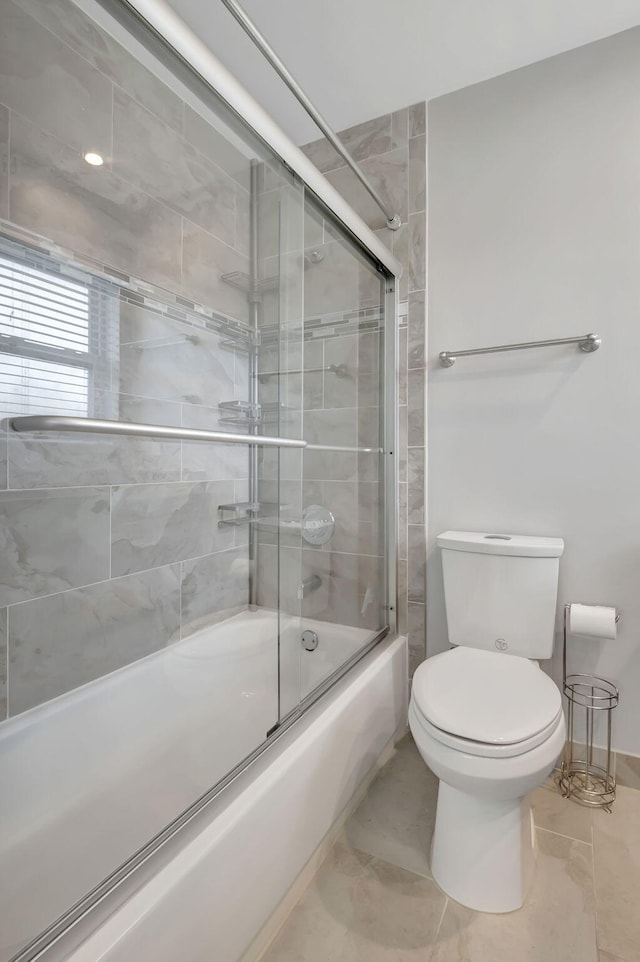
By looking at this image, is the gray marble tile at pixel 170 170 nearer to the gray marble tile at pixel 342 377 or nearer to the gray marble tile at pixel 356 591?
the gray marble tile at pixel 342 377

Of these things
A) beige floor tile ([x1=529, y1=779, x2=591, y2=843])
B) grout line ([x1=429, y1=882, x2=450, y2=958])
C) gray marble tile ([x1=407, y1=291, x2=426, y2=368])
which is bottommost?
grout line ([x1=429, y1=882, x2=450, y2=958])

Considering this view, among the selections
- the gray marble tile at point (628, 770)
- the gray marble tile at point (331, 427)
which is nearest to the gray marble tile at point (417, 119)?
the gray marble tile at point (331, 427)

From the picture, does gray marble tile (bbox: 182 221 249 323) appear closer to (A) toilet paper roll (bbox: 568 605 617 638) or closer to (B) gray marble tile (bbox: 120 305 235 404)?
(B) gray marble tile (bbox: 120 305 235 404)

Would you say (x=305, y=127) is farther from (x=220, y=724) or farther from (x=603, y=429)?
(x=220, y=724)

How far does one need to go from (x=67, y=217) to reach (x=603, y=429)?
1.71 metres

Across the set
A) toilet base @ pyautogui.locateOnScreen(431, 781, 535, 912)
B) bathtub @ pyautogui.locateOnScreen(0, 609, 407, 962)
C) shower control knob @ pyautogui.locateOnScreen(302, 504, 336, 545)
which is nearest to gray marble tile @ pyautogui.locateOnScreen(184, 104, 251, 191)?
shower control knob @ pyautogui.locateOnScreen(302, 504, 336, 545)

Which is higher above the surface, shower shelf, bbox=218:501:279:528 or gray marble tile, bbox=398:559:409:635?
shower shelf, bbox=218:501:279:528

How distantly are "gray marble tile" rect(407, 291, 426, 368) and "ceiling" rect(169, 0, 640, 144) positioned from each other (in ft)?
2.48

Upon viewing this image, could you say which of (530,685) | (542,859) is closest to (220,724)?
(530,685)

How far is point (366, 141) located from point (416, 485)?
1.44 meters

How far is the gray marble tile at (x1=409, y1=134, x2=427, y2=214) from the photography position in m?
1.90

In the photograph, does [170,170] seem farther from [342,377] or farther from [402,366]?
[402,366]

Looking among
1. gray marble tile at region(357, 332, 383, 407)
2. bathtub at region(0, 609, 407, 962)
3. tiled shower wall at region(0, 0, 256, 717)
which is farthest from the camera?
gray marble tile at region(357, 332, 383, 407)

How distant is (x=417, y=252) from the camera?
1917 millimetres
